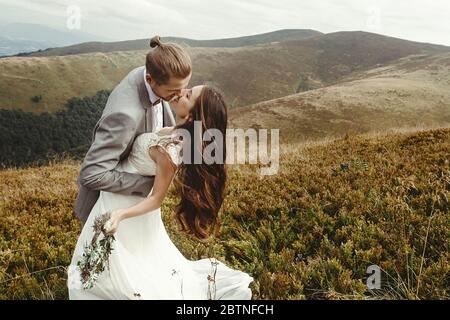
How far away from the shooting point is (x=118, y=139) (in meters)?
4.13

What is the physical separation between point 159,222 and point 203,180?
2.51 ft

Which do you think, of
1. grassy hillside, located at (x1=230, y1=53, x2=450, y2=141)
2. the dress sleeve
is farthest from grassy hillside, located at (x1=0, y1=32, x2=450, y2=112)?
the dress sleeve

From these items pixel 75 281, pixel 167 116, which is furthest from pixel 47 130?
pixel 75 281

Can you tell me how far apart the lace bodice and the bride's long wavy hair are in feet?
0.86

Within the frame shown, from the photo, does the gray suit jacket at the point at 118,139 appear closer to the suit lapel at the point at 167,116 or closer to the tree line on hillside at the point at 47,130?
the suit lapel at the point at 167,116

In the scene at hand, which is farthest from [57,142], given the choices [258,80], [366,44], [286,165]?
[366,44]

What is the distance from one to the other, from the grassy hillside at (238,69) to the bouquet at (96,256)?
123555 mm

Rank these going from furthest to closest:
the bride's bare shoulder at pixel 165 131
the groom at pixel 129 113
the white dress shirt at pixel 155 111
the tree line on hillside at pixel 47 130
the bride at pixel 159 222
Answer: the tree line on hillside at pixel 47 130 → the bride's bare shoulder at pixel 165 131 → the white dress shirt at pixel 155 111 → the bride at pixel 159 222 → the groom at pixel 129 113

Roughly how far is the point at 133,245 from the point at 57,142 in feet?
374

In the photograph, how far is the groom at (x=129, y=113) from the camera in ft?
13.5

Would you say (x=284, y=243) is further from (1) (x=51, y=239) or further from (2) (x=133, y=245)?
(1) (x=51, y=239)

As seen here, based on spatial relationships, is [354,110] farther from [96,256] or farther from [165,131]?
[96,256]

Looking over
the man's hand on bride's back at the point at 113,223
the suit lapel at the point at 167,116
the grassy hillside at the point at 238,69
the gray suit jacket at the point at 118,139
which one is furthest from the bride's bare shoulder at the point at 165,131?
the grassy hillside at the point at 238,69

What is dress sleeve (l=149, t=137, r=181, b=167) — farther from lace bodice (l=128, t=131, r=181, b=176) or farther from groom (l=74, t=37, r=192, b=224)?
→ groom (l=74, t=37, r=192, b=224)
